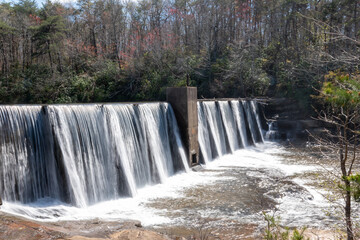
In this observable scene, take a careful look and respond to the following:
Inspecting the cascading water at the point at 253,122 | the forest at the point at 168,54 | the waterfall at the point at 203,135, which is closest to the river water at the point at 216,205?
the waterfall at the point at 203,135

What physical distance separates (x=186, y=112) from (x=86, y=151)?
5.77 metres

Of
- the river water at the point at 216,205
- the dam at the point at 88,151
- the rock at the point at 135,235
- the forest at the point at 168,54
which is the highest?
the forest at the point at 168,54

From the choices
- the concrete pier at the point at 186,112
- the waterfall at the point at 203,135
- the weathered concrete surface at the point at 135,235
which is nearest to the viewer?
the weathered concrete surface at the point at 135,235

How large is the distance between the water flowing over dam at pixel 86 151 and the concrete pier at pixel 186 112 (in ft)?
0.89

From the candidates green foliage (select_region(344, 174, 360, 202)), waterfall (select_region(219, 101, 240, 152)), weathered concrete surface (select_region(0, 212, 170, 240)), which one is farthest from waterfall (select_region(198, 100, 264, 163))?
green foliage (select_region(344, 174, 360, 202))

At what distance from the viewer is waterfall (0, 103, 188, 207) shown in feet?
28.3

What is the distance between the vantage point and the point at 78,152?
396 inches

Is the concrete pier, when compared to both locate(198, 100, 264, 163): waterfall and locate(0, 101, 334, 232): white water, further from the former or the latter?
locate(198, 100, 264, 163): waterfall

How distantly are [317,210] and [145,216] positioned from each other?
494 centimetres

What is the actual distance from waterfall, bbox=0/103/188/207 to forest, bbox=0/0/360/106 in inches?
540

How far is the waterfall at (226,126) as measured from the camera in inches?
691

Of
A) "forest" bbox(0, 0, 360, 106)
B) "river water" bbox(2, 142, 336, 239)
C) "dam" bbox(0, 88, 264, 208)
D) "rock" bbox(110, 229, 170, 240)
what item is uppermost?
"forest" bbox(0, 0, 360, 106)

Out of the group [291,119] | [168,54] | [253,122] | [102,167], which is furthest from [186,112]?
[168,54]

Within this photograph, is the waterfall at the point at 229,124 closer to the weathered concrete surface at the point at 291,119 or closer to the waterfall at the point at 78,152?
the weathered concrete surface at the point at 291,119
